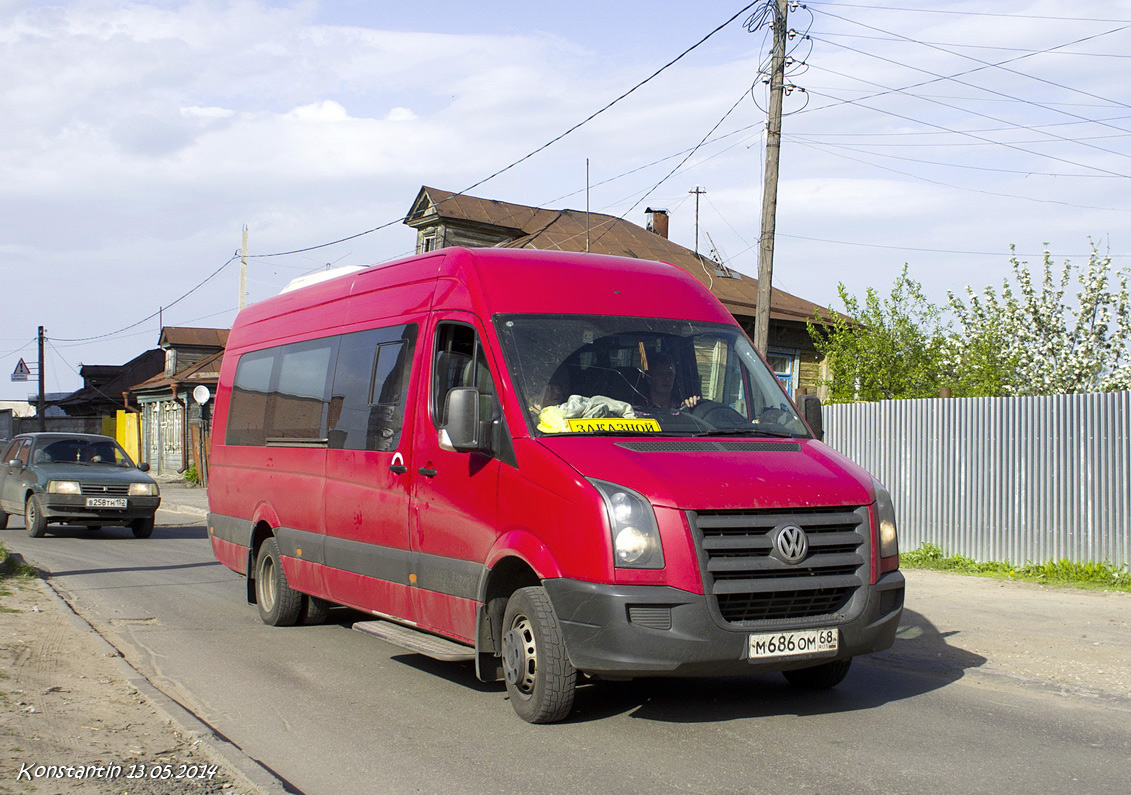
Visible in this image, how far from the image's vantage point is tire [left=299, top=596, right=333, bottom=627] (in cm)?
938

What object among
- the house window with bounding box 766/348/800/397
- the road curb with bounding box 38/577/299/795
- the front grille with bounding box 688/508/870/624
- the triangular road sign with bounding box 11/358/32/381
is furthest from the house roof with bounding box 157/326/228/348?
the front grille with bounding box 688/508/870/624

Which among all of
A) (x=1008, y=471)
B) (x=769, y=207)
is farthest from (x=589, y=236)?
(x=1008, y=471)

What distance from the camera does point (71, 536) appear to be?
61.4 feet

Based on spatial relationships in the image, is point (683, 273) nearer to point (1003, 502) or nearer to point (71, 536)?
point (1003, 502)

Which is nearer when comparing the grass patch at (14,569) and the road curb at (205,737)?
the road curb at (205,737)

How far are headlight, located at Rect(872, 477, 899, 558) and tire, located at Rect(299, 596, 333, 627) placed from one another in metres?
5.16

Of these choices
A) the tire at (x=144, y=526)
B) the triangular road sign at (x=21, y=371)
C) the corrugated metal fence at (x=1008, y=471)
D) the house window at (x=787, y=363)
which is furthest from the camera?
the triangular road sign at (x=21, y=371)

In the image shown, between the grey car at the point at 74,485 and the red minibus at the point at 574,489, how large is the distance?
33.5 ft

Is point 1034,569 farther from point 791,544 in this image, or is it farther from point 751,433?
point 791,544

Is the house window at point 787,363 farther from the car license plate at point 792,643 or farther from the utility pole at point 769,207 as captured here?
the car license plate at point 792,643

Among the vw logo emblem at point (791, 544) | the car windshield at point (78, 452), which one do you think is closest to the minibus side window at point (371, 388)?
the vw logo emblem at point (791, 544)

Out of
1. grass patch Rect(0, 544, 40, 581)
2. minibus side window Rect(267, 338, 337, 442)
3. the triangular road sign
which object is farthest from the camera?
the triangular road sign

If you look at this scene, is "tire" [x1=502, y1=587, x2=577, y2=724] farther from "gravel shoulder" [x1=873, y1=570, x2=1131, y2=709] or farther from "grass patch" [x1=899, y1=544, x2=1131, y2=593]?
"grass patch" [x1=899, y1=544, x2=1131, y2=593]

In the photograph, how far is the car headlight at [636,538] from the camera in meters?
5.35
